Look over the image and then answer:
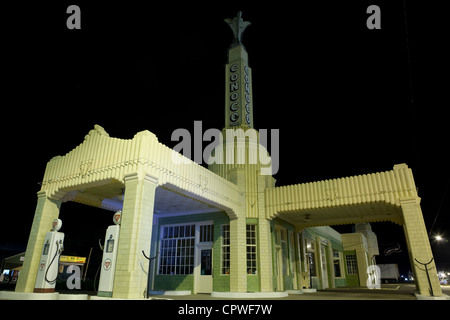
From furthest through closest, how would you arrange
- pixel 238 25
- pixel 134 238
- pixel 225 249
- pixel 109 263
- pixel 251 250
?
pixel 238 25 < pixel 225 249 < pixel 251 250 < pixel 109 263 < pixel 134 238

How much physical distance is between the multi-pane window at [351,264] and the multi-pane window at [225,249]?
21.2 meters

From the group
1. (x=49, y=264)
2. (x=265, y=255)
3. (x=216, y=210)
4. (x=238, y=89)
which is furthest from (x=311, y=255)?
(x=49, y=264)

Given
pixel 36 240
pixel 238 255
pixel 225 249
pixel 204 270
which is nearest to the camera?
pixel 36 240

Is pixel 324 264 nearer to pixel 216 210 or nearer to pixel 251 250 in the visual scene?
pixel 251 250

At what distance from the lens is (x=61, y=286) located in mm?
16844

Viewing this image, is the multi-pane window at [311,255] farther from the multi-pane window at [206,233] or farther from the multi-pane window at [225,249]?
the multi-pane window at [206,233]

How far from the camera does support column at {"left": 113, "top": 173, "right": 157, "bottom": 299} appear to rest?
27.0 feet

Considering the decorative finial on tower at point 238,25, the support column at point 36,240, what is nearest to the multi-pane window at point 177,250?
the support column at point 36,240

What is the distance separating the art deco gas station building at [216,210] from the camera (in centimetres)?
964

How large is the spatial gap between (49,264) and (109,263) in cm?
294

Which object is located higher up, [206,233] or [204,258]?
[206,233]

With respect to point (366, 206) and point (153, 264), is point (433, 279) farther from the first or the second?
point (153, 264)

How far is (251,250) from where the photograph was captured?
1494cm

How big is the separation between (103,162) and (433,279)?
13.4 metres
